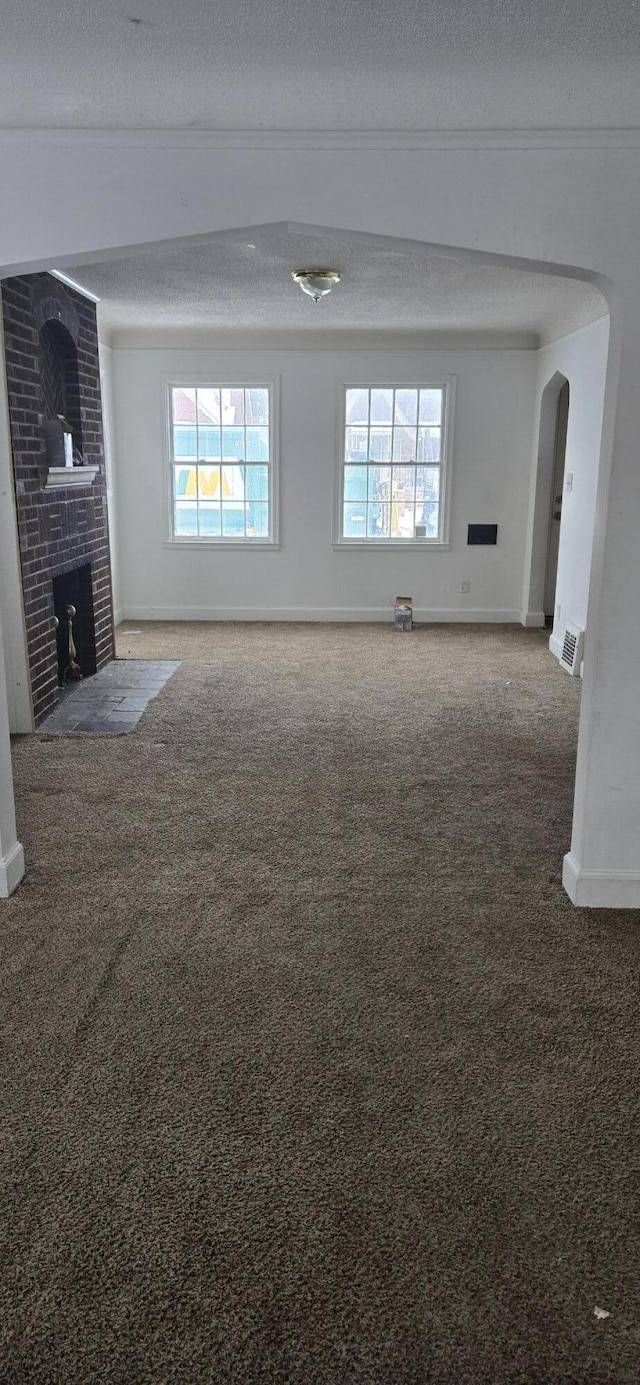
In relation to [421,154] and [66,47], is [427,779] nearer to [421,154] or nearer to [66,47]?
[421,154]

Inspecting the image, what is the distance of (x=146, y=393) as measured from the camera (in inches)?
321

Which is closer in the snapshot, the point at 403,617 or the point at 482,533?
the point at 403,617

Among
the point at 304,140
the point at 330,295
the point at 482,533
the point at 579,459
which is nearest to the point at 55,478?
the point at 330,295

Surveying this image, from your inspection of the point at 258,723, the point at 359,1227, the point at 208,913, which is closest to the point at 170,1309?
the point at 359,1227

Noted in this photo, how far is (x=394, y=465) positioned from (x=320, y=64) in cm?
583

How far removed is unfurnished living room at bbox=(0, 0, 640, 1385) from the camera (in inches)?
69.3

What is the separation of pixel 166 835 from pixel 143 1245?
2013 millimetres

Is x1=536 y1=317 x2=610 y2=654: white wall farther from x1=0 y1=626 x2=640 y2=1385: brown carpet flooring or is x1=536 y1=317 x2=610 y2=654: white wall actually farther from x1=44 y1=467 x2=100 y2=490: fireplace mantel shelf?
x1=44 y1=467 x2=100 y2=490: fireplace mantel shelf

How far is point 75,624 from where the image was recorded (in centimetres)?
637

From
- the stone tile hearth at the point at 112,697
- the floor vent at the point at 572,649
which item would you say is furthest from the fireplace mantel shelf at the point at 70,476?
the floor vent at the point at 572,649

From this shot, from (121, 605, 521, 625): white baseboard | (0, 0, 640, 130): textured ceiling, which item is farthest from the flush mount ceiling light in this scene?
(121, 605, 521, 625): white baseboard

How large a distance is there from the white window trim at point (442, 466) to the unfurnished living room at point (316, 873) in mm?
2343

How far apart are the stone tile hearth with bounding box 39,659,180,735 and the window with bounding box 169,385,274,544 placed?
2.04m

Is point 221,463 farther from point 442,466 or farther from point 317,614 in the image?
point 442,466
